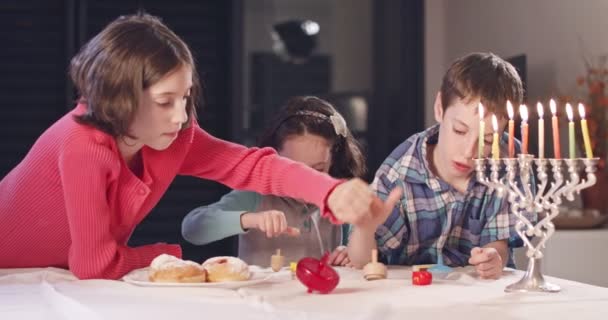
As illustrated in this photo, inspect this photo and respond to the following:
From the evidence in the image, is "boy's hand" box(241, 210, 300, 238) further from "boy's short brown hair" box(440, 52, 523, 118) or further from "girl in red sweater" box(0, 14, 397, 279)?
"boy's short brown hair" box(440, 52, 523, 118)

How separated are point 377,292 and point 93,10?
343 centimetres

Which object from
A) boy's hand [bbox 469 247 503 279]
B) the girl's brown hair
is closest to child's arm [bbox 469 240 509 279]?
boy's hand [bbox 469 247 503 279]

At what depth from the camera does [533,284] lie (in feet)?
5.27

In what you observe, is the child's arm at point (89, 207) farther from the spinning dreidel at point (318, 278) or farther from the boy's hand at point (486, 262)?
the boy's hand at point (486, 262)

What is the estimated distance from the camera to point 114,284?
165cm

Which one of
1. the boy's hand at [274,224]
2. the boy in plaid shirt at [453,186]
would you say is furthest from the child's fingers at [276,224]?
the boy in plaid shirt at [453,186]

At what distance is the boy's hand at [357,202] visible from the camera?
153 centimetres

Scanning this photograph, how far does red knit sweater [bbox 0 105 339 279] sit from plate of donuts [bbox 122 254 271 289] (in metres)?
0.13

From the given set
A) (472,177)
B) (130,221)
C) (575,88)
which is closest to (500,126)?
(472,177)

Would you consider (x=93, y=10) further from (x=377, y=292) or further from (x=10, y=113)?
(x=377, y=292)

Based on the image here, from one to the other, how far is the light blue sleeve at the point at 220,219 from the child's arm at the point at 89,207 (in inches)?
20.4

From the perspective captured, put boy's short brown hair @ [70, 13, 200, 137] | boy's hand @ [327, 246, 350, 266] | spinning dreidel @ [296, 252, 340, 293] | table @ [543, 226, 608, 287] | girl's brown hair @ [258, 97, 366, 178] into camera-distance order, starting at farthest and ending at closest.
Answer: table @ [543, 226, 608, 287] < girl's brown hair @ [258, 97, 366, 178] < boy's hand @ [327, 246, 350, 266] < boy's short brown hair @ [70, 13, 200, 137] < spinning dreidel @ [296, 252, 340, 293]

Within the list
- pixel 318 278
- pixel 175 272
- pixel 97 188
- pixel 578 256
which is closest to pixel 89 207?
pixel 97 188

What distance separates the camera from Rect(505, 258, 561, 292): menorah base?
1.60 m
